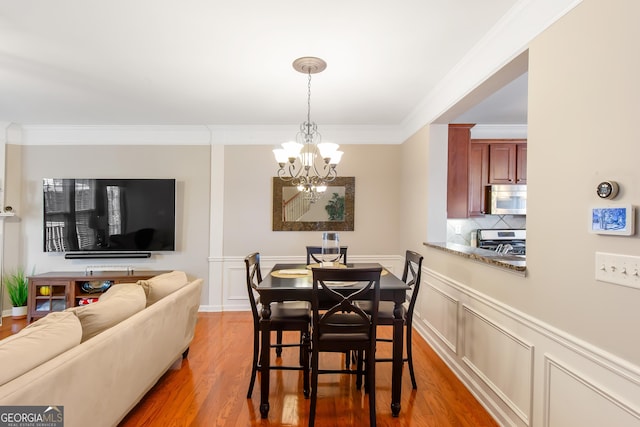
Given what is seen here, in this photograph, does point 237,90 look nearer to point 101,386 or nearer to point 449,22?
point 449,22

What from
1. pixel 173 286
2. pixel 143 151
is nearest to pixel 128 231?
pixel 143 151

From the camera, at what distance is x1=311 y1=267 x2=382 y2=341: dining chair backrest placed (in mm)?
1883

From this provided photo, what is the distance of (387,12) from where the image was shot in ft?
6.23

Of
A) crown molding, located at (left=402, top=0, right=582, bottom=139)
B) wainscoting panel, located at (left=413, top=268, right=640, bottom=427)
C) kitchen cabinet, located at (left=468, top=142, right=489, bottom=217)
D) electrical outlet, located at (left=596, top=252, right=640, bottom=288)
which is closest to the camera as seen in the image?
electrical outlet, located at (left=596, top=252, right=640, bottom=288)

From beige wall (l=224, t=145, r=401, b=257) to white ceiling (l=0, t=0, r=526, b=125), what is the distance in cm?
73

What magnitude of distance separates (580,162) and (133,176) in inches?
186

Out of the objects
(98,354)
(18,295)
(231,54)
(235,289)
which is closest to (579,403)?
(98,354)

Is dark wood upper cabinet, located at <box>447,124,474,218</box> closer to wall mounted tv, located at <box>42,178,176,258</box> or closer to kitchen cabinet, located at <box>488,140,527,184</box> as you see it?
kitchen cabinet, located at <box>488,140,527,184</box>

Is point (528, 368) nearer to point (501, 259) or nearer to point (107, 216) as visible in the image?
point (501, 259)

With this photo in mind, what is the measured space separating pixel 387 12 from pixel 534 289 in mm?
1789

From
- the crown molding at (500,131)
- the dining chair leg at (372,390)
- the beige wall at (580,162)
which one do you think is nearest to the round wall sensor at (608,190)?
the beige wall at (580,162)

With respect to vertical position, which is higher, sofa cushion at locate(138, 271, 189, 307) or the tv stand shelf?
sofa cushion at locate(138, 271, 189, 307)

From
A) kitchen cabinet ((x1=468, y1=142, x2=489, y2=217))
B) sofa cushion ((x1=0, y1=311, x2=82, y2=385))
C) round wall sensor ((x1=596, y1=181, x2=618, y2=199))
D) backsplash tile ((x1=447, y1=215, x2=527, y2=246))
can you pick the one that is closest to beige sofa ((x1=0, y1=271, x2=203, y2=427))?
sofa cushion ((x1=0, y1=311, x2=82, y2=385))

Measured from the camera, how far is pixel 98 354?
160cm
